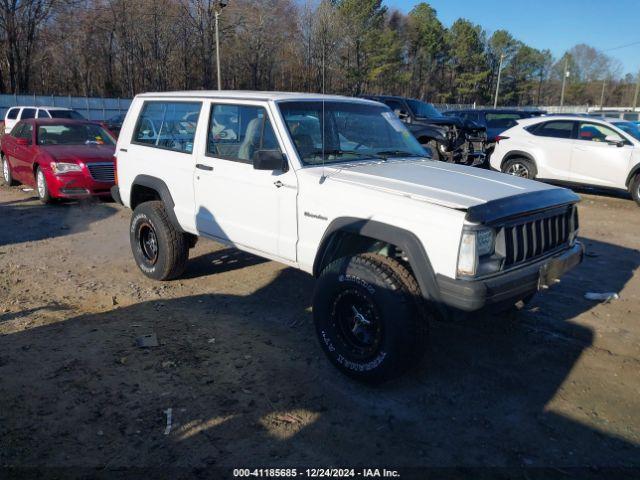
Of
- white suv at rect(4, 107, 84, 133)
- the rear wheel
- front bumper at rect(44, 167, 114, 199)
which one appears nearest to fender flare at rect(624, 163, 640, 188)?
front bumper at rect(44, 167, 114, 199)

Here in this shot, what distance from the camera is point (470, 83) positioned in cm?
7544

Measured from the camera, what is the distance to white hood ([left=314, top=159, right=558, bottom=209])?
331cm

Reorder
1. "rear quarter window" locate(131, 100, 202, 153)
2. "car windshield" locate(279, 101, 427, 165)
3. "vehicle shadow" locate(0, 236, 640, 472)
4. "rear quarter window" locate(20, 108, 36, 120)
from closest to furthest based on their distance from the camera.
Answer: "vehicle shadow" locate(0, 236, 640, 472) < "car windshield" locate(279, 101, 427, 165) < "rear quarter window" locate(131, 100, 202, 153) < "rear quarter window" locate(20, 108, 36, 120)

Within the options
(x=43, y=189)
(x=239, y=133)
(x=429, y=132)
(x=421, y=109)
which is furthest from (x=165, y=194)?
(x=421, y=109)

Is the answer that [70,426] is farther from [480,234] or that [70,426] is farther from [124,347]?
[480,234]

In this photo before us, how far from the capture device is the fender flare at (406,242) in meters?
3.17

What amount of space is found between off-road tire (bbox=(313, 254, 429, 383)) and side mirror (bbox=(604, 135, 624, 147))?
29.3 feet

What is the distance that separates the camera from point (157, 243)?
548cm

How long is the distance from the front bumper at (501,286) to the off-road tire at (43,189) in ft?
27.4

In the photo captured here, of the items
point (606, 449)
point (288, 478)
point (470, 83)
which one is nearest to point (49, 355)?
point (288, 478)

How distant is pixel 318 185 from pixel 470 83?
256 feet

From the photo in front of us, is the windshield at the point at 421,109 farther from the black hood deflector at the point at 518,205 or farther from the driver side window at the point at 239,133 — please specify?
the black hood deflector at the point at 518,205

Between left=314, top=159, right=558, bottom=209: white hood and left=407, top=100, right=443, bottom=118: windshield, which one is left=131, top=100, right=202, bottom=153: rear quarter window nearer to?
left=314, top=159, right=558, bottom=209: white hood

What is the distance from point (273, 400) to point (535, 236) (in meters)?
2.08
